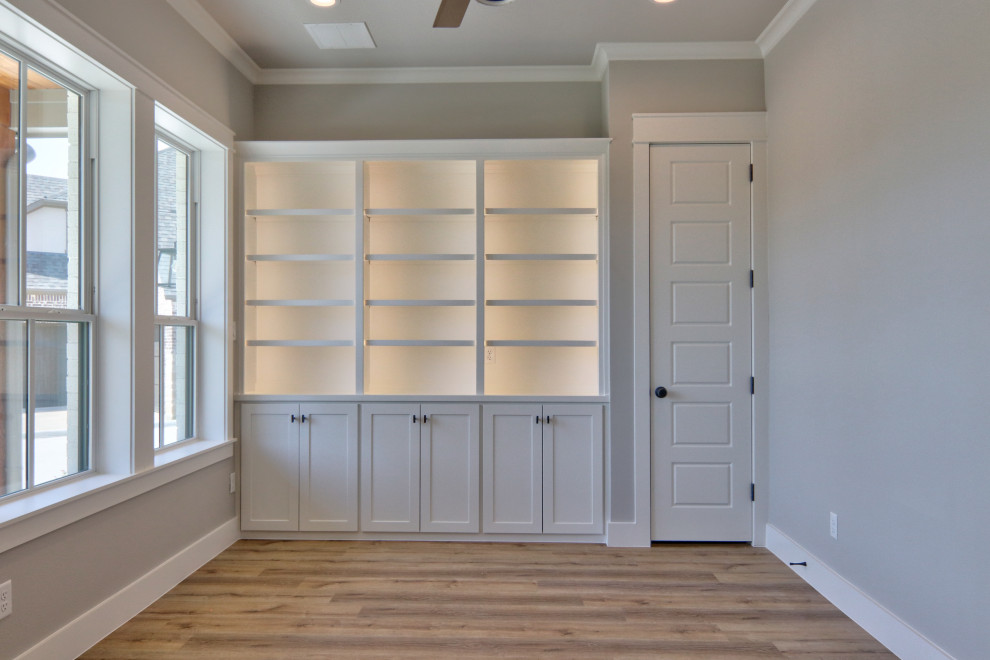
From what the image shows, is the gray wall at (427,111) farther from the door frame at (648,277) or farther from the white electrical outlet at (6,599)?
the white electrical outlet at (6,599)

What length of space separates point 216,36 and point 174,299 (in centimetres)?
150

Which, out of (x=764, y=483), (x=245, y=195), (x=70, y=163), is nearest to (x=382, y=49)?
(x=245, y=195)

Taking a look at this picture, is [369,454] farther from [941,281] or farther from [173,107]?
[941,281]

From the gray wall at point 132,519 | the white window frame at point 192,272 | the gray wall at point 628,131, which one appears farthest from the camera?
the gray wall at point 628,131

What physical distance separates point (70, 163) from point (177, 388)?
1.27 metres

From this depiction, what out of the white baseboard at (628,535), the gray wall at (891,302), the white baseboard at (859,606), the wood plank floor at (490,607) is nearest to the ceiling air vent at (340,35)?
the gray wall at (891,302)

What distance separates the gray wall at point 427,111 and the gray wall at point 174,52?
250 millimetres

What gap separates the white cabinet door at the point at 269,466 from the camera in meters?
3.34

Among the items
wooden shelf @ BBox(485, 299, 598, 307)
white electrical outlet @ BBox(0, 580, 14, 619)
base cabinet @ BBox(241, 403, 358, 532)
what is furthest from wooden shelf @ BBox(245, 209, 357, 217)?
white electrical outlet @ BBox(0, 580, 14, 619)

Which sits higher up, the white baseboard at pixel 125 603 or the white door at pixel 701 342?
the white door at pixel 701 342

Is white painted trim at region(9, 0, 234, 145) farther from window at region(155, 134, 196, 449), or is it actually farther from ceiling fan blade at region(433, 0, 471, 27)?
ceiling fan blade at region(433, 0, 471, 27)

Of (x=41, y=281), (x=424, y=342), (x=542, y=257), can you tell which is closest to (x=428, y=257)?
(x=424, y=342)

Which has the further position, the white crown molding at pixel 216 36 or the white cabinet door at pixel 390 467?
the white cabinet door at pixel 390 467

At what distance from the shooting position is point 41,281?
6.98 ft
